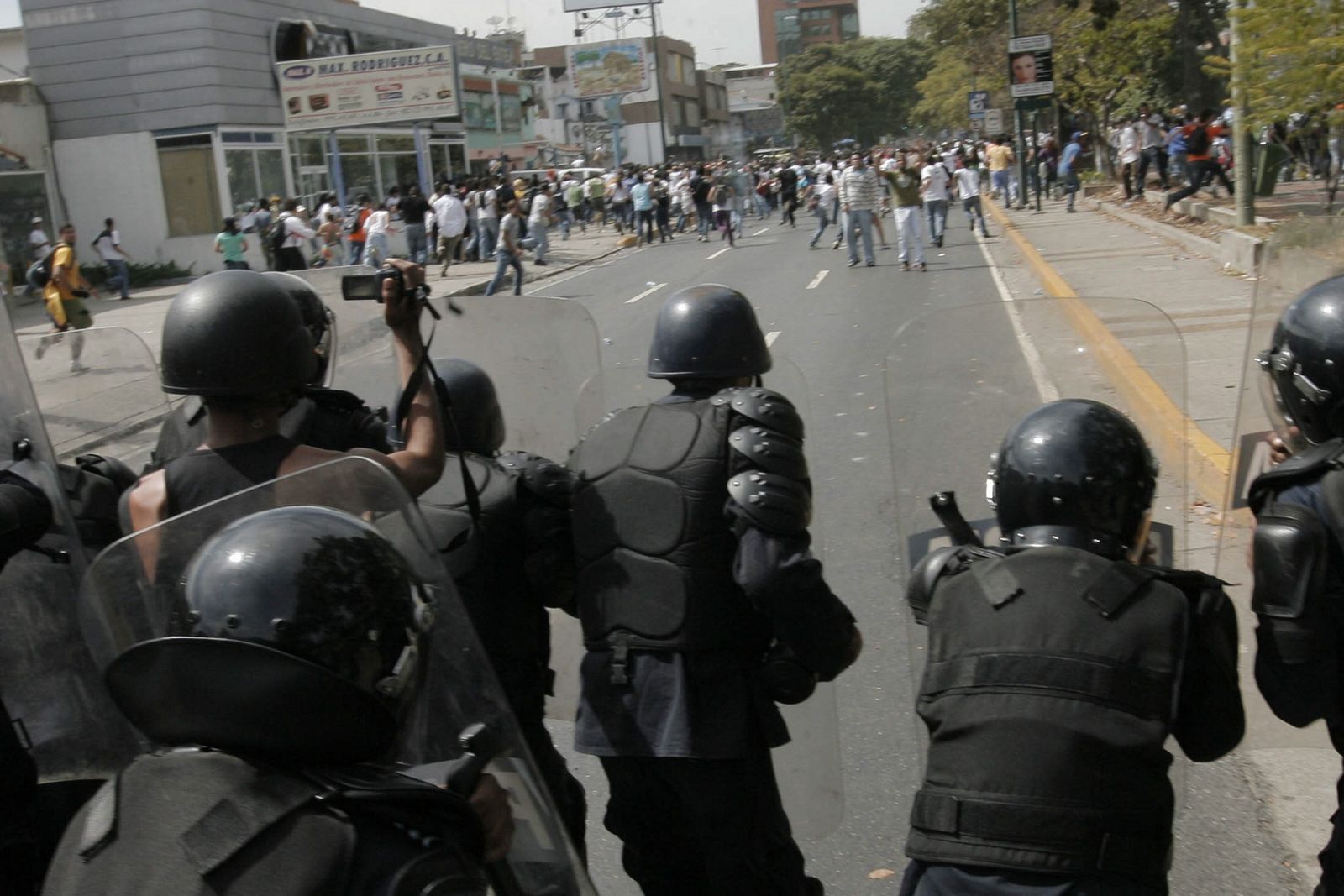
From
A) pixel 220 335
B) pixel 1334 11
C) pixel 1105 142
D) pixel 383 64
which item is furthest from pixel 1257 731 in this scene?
pixel 1105 142

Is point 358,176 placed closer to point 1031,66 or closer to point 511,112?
point 511,112

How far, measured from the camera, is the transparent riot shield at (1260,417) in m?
2.71

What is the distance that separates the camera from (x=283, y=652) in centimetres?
136

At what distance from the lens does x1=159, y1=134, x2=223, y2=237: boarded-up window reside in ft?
96.9

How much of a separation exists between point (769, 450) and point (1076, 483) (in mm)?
614

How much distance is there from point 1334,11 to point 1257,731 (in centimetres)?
1136

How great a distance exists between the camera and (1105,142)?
35.1 metres

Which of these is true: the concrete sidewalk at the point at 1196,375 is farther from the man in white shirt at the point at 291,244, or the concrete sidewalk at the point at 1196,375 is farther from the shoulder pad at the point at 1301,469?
the man in white shirt at the point at 291,244

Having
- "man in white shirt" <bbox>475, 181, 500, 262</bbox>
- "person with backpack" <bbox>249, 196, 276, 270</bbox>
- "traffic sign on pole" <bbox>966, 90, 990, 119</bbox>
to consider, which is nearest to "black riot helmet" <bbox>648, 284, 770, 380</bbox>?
"man in white shirt" <bbox>475, 181, 500, 262</bbox>

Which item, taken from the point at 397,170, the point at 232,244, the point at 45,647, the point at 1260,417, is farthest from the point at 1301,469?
the point at 397,170

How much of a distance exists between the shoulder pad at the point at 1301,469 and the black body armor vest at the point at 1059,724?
40 cm

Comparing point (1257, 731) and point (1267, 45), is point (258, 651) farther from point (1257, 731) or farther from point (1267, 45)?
point (1267, 45)

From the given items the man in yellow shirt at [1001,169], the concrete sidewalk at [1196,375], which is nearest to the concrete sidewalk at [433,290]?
the concrete sidewalk at [1196,375]

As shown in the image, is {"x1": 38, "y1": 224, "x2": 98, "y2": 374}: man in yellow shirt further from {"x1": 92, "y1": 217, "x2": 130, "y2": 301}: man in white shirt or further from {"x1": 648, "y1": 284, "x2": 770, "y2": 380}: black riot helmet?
{"x1": 648, "y1": 284, "x2": 770, "y2": 380}: black riot helmet
